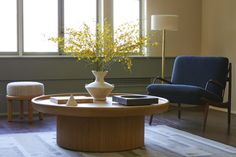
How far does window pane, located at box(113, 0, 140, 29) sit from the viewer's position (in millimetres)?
6785

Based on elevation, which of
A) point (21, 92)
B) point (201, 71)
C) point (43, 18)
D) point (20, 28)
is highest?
point (43, 18)

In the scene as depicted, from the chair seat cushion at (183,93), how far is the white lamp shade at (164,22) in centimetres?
131

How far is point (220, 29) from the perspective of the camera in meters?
6.73

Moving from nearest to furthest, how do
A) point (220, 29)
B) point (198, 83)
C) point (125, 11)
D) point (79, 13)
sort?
point (198, 83)
point (79, 13)
point (220, 29)
point (125, 11)

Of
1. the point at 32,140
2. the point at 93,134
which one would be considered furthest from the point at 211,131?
the point at 32,140

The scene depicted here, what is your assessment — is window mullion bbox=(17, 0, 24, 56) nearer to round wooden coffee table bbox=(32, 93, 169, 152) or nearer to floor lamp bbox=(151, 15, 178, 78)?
floor lamp bbox=(151, 15, 178, 78)

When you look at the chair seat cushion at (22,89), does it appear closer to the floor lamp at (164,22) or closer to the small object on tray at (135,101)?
the small object on tray at (135,101)

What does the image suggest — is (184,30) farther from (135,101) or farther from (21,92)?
(135,101)

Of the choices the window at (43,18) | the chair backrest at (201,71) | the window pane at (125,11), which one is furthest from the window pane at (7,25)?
the chair backrest at (201,71)

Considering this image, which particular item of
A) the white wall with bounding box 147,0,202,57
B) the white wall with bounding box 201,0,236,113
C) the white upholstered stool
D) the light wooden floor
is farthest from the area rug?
the white wall with bounding box 147,0,202,57

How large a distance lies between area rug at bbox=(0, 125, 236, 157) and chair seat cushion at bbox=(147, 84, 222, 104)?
1.72 ft

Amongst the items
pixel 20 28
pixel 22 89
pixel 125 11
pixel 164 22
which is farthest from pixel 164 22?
pixel 22 89

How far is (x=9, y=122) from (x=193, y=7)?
3.63 metres

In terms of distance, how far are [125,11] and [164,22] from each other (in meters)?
0.86
